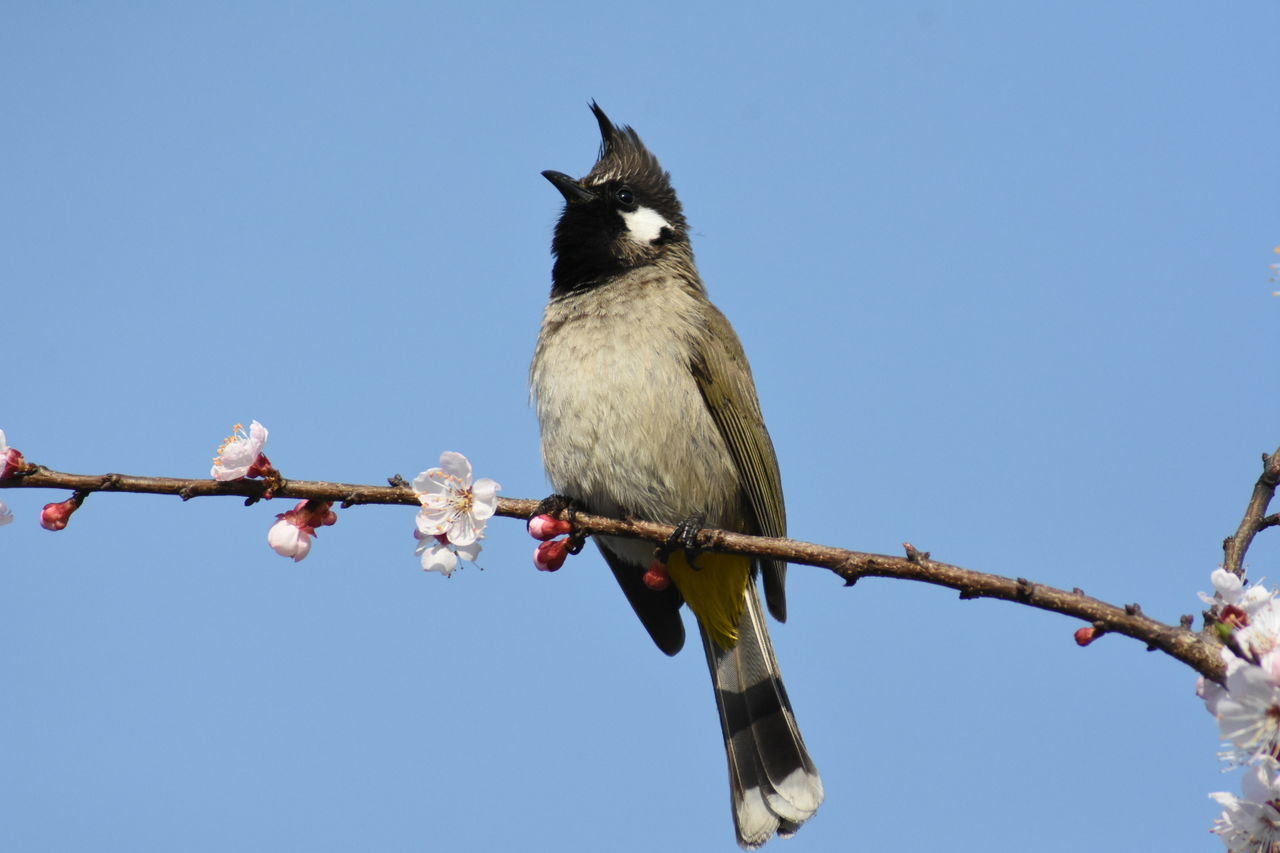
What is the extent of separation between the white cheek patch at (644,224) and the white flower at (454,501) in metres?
2.32

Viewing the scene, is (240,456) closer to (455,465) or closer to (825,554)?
(455,465)

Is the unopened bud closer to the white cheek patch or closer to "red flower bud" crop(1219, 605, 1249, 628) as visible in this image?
"red flower bud" crop(1219, 605, 1249, 628)

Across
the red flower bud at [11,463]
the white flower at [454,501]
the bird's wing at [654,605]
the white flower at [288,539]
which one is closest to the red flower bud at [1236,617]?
the white flower at [454,501]

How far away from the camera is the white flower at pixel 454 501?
114 inches

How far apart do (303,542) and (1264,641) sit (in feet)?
7.08

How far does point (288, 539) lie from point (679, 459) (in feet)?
5.31

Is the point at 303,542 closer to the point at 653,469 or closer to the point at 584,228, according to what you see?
the point at 653,469

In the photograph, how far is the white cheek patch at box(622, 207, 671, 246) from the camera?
16.5 ft

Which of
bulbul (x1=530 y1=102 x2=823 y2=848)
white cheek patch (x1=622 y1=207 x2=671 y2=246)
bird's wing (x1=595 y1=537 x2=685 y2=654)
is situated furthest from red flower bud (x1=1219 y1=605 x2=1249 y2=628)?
white cheek patch (x1=622 y1=207 x2=671 y2=246)

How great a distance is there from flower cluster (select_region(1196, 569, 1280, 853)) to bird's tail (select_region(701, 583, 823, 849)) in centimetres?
223

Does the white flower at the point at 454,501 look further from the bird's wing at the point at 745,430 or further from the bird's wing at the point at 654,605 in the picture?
the bird's wing at the point at 654,605

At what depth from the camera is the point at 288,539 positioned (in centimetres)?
291

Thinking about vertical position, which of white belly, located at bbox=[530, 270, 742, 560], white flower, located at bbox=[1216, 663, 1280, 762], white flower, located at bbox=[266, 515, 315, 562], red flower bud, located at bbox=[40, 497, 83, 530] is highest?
white belly, located at bbox=[530, 270, 742, 560]

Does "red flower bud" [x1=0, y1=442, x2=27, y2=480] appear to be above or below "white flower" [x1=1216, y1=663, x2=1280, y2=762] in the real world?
above
